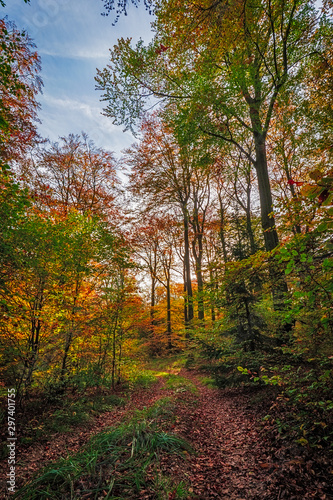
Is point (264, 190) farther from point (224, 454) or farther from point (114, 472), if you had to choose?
point (114, 472)

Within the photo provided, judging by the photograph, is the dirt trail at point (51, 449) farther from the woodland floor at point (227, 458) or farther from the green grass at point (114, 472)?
the green grass at point (114, 472)

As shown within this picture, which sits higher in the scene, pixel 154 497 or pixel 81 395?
pixel 154 497

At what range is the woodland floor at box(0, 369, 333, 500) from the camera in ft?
7.48

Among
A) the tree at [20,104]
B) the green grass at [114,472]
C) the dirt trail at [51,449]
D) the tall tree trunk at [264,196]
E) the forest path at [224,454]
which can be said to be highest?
the tree at [20,104]

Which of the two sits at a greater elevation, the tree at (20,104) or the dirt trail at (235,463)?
the tree at (20,104)

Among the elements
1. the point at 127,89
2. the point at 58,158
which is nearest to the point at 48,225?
the point at 127,89

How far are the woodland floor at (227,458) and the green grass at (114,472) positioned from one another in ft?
0.44

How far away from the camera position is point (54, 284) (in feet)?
16.1

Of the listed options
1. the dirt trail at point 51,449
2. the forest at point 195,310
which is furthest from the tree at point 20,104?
the dirt trail at point 51,449

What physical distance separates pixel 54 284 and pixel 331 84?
9212mm

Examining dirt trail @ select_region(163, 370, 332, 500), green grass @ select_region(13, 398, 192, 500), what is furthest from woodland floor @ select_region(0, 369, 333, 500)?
green grass @ select_region(13, 398, 192, 500)

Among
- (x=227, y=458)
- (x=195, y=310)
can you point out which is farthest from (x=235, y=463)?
(x=195, y=310)

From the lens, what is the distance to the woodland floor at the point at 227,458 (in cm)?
228

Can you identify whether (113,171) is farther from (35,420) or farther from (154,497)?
(154,497)
